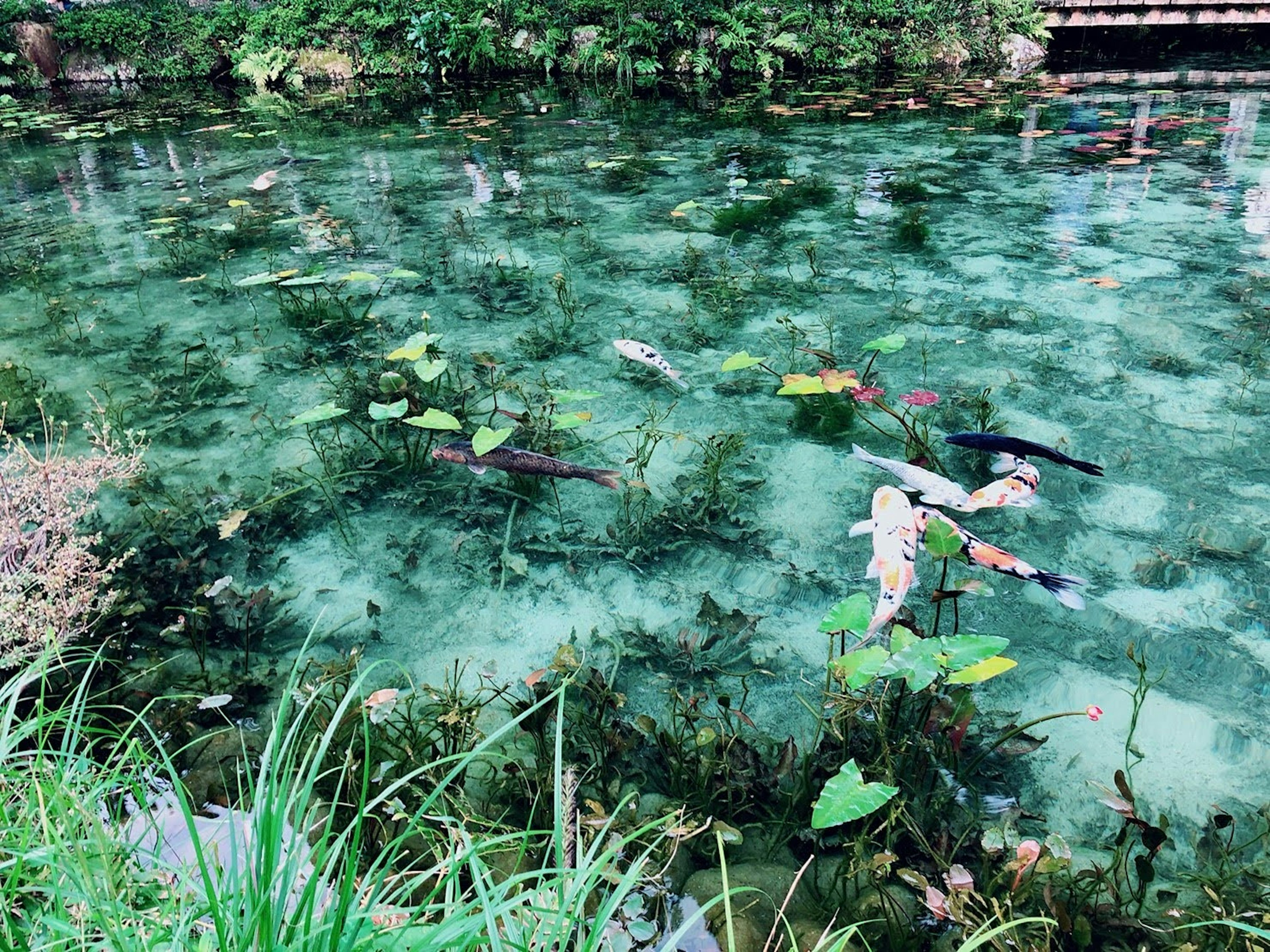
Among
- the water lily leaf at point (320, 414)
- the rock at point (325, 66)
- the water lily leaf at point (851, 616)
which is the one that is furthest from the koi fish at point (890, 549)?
the rock at point (325, 66)

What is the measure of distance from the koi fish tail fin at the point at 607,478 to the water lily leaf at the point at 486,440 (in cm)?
33

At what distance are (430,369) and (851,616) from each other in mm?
1910

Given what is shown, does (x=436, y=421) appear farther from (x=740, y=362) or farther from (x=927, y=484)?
(x=927, y=484)

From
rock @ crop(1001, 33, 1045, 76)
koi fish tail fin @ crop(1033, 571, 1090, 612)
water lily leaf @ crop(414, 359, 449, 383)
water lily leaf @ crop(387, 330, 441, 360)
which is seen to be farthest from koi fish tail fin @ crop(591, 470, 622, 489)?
rock @ crop(1001, 33, 1045, 76)

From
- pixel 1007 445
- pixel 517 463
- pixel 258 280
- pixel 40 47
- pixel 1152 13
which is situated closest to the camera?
pixel 1007 445

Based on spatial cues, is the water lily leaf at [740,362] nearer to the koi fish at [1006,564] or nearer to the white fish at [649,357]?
the white fish at [649,357]

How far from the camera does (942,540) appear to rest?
2002 millimetres

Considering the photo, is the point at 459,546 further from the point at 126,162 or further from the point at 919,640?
the point at 126,162

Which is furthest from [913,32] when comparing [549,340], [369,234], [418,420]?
[418,420]

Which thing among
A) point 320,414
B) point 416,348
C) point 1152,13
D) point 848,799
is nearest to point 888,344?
point 416,348

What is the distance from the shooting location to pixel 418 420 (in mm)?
2893

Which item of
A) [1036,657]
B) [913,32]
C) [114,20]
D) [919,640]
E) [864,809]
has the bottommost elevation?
[1036,657]

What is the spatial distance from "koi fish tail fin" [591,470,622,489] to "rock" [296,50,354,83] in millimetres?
13532

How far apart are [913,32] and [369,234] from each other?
379 inches
